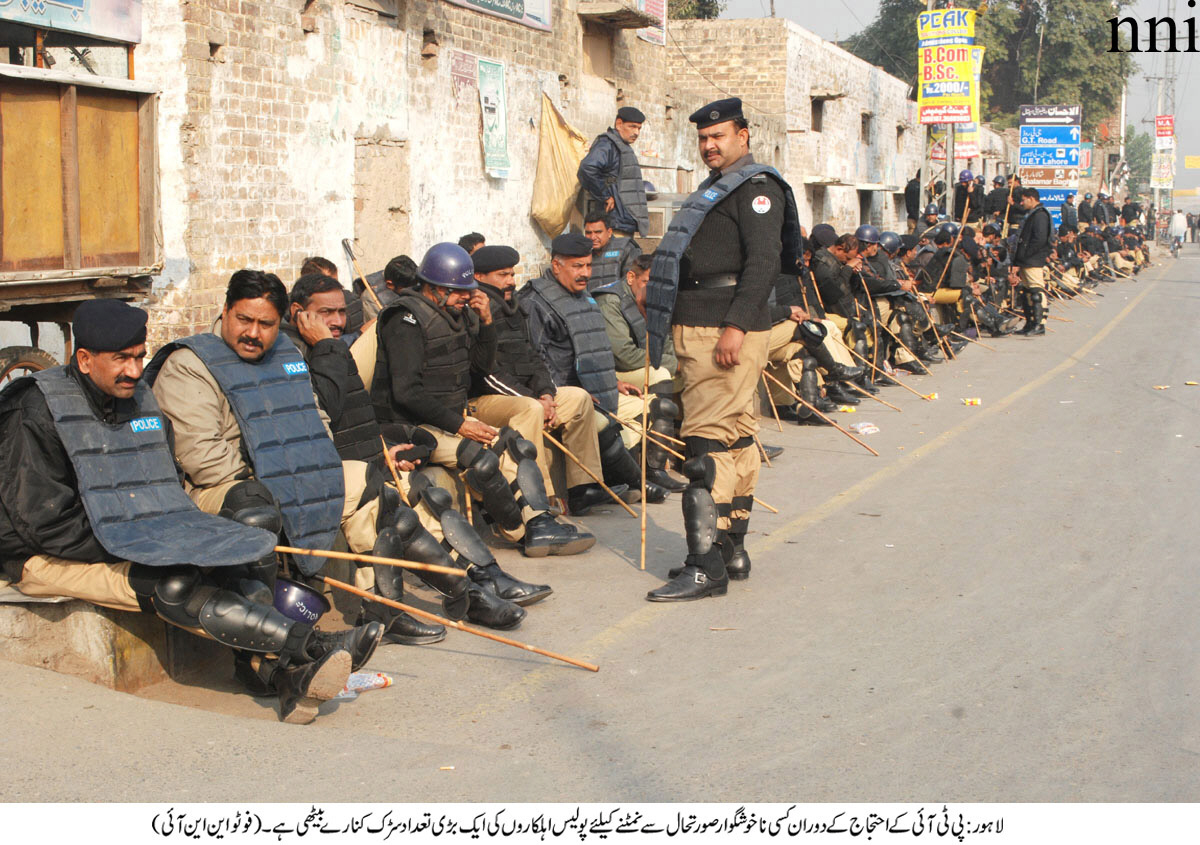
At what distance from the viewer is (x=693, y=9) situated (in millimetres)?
36250

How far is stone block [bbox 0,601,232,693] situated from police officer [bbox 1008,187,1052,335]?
657 inches

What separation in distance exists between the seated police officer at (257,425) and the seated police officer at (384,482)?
0.28 meters

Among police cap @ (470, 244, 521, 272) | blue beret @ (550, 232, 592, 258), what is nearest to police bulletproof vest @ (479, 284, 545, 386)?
police cap @ (470, 244, 521, 272)

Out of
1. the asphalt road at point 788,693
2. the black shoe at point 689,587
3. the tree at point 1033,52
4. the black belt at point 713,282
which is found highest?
the tree at point 1033,52

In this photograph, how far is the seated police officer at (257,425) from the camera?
16.6 feet

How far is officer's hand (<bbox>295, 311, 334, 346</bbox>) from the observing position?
6.11 metres

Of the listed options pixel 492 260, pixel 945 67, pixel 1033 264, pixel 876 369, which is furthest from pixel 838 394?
pixel 945 67

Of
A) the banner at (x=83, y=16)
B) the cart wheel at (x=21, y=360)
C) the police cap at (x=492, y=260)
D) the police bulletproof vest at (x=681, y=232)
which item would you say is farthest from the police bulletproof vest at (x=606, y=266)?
the cart wheel at (x=21, y=360)

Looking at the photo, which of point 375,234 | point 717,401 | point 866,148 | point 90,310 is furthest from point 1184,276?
point 90,310

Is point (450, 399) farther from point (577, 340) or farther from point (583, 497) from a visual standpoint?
point (577, 340)

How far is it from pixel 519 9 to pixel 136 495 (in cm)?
1190

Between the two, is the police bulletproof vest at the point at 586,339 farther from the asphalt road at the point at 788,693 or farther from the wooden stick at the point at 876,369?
the wooden stick at the point at 876,369

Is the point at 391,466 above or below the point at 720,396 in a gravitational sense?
below
